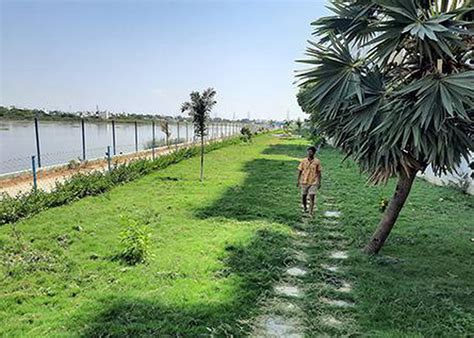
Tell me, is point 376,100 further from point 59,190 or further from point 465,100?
point 59,190

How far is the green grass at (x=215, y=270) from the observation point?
3688mm

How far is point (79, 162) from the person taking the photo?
1490 cm

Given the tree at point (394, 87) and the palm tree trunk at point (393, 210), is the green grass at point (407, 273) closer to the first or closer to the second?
the palm tree trunk at point (393, 210)

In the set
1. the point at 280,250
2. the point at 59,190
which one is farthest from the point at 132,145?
the point at 280,250

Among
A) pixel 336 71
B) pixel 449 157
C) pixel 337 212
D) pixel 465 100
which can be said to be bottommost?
pixel 337 212

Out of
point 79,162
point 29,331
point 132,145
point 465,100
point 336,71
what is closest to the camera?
point 29,331

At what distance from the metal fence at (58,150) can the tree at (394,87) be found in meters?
6.89

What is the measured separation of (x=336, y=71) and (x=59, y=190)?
671 centimetres

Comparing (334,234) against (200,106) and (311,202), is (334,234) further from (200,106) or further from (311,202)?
(200,106)

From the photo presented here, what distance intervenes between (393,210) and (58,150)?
43.1ft

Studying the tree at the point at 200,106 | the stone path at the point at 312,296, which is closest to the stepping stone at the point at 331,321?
the stone path at the point at 312,296

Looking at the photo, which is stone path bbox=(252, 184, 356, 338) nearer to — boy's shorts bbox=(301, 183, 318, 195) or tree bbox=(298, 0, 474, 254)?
tree bbox=(298, 0, 474, 254)

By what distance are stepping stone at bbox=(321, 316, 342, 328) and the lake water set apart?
35.9ft

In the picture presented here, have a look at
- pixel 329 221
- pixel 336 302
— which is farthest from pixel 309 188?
pixel 336 302
